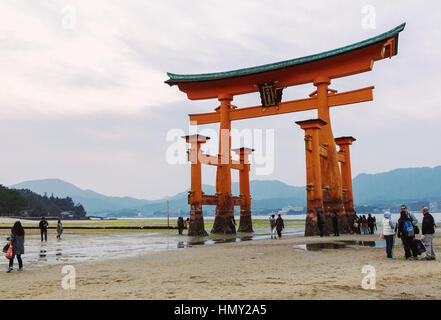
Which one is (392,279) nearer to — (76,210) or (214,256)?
(214,256)

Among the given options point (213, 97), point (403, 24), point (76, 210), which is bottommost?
point (76, 210)

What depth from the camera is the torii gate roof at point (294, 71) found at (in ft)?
72.4

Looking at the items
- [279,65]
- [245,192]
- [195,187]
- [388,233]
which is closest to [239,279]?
[388,233]

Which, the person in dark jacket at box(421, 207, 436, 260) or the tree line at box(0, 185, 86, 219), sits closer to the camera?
the person in dark jacket at box(421, 207, 436, 260)

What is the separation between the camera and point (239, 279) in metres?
8.24

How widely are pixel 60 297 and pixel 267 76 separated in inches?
863

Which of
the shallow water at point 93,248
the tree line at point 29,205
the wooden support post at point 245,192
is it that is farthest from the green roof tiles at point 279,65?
the tree line at point 29,205

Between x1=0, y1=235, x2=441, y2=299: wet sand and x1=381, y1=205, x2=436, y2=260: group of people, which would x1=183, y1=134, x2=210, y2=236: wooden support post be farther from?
x1=381, y1=205, x2=436, y2=260: group of people

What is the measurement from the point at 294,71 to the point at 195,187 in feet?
35.1

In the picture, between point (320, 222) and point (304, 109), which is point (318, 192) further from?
point (304, 109)

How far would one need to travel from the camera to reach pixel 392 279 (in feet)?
25.2

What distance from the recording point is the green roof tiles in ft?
70.3

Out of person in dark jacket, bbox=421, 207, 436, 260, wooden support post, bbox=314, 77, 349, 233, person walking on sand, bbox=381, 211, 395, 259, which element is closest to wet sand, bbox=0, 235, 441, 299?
person walking on sand, bbox=381, 211, 395, 259
